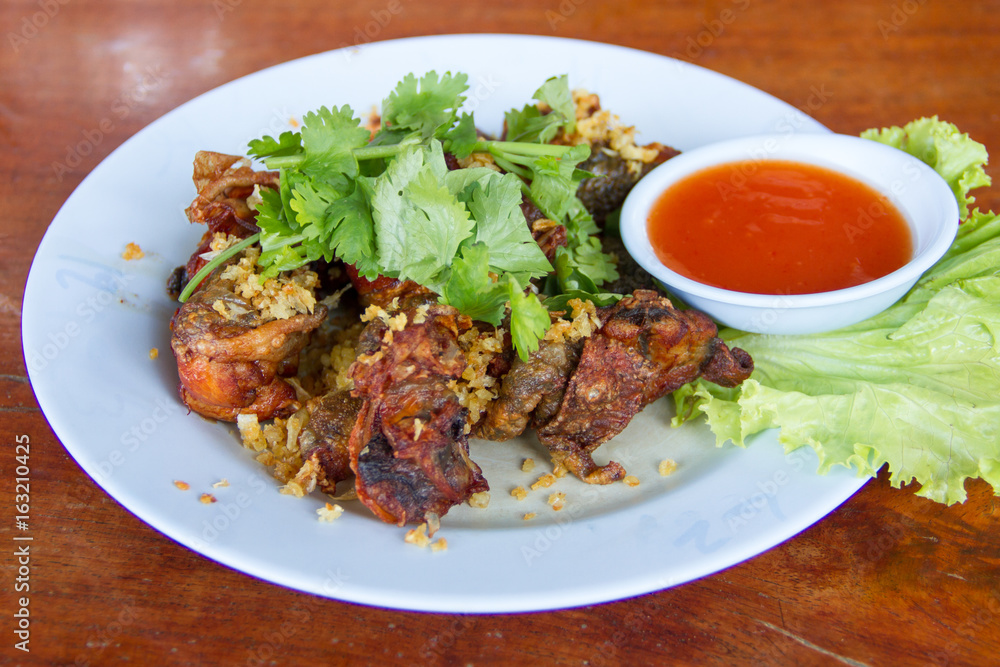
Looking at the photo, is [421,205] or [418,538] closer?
[418,538]

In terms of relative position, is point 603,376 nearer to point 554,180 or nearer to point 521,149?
point 554,180

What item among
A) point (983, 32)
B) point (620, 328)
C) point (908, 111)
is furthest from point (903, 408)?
point (983, 32)

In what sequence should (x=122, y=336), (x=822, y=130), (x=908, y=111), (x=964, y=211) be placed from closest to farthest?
(x=122, y=336), (x=964, y=211), (x=822, y=130), (x=908, y=111)

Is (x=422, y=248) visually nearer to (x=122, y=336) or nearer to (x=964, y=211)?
(x=122, y=336)

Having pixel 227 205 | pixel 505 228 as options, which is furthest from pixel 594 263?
pixel 227 205

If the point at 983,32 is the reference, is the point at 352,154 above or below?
above

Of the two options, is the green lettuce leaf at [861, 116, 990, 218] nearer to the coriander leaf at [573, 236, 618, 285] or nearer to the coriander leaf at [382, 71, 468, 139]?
the coriander leaf at [573, 236, 618, 285]

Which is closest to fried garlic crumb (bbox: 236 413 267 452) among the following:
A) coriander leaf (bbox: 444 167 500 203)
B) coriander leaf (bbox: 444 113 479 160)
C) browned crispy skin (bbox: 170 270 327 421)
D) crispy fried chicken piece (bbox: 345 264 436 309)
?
browned crispy skin (bbox: 170 270 327 421)

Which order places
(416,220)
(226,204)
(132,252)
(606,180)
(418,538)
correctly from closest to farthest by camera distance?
(418,538)
(416,220)
(226,204)
(132,252)
(606,180)
